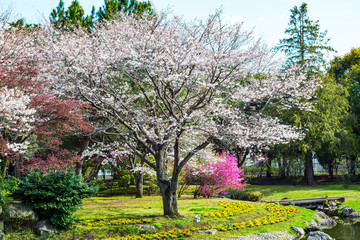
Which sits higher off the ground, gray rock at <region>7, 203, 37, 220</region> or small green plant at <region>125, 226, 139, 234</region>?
gray rock at <region>7, 203, 37, 220</region>

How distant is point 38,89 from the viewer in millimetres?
9781

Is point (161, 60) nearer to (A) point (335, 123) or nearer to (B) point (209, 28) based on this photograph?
(B) point (209, 28)

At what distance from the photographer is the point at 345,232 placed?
10.3 metres

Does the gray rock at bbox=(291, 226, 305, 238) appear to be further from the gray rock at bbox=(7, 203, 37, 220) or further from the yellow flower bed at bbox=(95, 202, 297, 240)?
the gray rock at bbox=(7, 203, 37, 220)

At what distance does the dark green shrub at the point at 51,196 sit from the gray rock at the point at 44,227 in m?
0.12

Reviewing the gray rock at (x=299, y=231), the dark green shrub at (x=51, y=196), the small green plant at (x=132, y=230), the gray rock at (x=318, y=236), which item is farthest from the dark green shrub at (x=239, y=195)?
the dark green shrub at (x=51, y=196)

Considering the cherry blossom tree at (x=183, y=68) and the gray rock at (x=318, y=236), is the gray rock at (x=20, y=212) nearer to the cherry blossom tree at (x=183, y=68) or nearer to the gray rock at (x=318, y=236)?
the cherry blossom tree at (x=183, y=68)

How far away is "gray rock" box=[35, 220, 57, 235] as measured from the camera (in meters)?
7.51

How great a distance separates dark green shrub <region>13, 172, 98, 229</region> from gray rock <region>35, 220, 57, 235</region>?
12 centimetres

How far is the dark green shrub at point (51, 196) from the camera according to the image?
25.3 feet

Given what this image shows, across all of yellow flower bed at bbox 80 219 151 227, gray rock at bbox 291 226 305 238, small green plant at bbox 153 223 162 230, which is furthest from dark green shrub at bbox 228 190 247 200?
small green plant at bbox 153 223 162 230

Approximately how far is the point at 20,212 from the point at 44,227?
2.24ft

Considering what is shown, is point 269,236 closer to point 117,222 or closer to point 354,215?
point 117,222

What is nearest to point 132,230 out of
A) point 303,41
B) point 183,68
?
point 183,68
